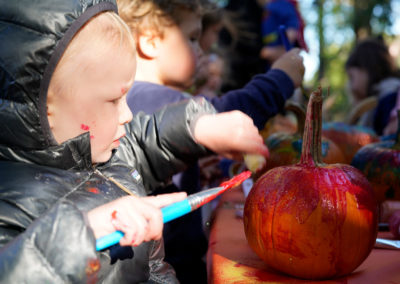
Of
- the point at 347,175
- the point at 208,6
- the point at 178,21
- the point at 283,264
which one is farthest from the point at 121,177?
the point at 208,6

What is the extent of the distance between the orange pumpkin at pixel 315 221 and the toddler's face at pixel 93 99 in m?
0.46

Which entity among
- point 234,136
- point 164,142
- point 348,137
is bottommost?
point 348,137

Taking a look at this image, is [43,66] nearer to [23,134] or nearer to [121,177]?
[23,134]

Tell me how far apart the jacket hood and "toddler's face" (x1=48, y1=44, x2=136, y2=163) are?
4cm

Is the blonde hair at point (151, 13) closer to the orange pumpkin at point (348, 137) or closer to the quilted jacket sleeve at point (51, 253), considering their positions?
the orange pumpkin at point (348, 137)

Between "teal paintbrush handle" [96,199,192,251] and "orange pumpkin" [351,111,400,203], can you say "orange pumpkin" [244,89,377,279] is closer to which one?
"teal paintbrush handle" [96,199,192,251]

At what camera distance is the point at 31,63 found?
0.97 meters

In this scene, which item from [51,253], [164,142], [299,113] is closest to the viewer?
[51,253]

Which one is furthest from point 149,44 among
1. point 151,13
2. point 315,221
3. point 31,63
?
point 315,221

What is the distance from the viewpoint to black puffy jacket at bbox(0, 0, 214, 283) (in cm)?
85

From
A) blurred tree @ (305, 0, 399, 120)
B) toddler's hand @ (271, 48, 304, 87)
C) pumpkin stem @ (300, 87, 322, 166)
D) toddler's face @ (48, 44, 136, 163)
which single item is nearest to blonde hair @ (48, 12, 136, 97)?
toddler's face @ (48, 44, 136, 163)

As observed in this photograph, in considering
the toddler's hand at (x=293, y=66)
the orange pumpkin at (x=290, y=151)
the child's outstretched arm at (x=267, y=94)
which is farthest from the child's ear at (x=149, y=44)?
the orange pumpkin at (x=290, y=151)

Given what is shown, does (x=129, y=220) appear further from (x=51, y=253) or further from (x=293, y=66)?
(x=293, y=66)

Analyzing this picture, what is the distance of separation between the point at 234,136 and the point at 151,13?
1.32 metres
